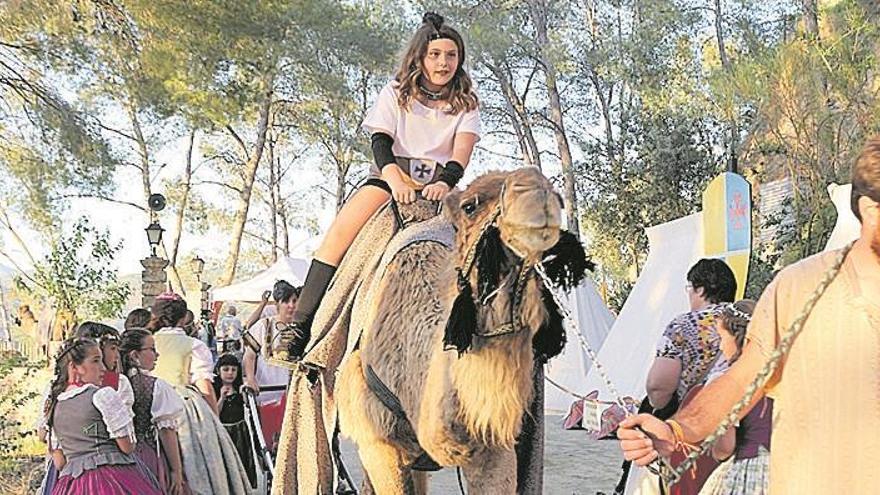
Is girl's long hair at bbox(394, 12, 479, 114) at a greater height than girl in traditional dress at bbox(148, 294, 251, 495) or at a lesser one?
greater

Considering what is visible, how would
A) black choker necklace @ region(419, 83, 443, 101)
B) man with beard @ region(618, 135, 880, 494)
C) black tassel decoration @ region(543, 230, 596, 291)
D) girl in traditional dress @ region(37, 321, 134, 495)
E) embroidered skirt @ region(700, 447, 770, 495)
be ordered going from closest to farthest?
man with beard @ region(618, 135, 880, 494) < black tassel decoration @ region(543, 230, 596, 291) < embroidered skirt @ region(700, 447, 770, 495) < black choker necklace @ region(419, 83, 443, 101) < girl in traditional dress @ region(37, 321, 134, 495)

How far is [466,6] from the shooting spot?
32188 millimetres

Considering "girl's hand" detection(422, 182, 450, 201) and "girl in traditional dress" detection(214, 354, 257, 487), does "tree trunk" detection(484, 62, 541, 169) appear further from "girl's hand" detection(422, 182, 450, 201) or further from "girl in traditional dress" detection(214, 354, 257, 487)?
"girl's hand" detection(422, 182, 450, 201)

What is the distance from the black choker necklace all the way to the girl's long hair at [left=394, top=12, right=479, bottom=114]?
10 mm

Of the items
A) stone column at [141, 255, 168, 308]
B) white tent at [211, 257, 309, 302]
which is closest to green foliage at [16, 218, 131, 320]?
stone column at [141, 255, 168, 308]

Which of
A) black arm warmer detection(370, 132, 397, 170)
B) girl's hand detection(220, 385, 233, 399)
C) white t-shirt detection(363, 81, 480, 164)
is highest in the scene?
white t-shirt detection(363, 81, 480, 164)

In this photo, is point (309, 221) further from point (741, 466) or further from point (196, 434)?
point (741, 466)

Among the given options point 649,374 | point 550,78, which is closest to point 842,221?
point 649,374

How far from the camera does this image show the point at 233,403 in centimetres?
935

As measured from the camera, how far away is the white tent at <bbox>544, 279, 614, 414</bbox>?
16.7 m

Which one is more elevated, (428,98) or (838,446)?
(428,98)

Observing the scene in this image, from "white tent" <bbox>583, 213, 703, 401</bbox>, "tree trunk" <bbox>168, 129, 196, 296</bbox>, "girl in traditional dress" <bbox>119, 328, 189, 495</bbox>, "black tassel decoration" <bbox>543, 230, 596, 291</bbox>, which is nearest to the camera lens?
"black tassel decoration" <bbox>543, 230, 596, 291</bbox>

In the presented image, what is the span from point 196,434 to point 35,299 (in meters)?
6.23

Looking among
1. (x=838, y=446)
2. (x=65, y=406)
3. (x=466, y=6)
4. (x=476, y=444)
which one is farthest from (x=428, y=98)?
(x=466, y=6)
